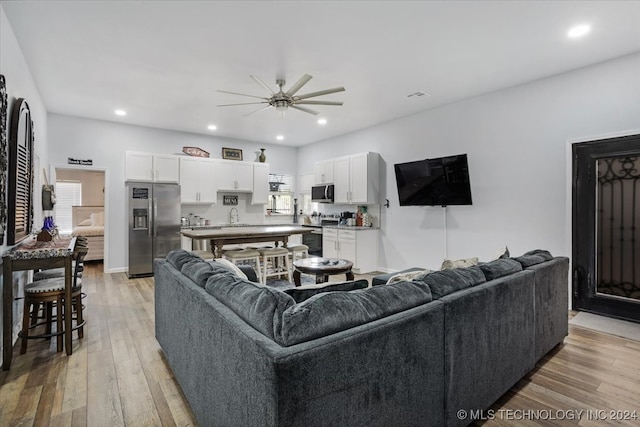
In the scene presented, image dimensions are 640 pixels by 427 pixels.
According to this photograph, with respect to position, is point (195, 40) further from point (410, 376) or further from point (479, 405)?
point (479, 405)

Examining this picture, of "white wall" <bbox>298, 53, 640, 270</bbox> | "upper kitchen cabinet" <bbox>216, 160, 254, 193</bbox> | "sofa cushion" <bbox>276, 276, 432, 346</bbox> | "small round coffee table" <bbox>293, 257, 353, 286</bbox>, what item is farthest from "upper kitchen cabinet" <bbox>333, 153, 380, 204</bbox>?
"sofa cushion" <bbox>276, 276, 432, 346</bbox>

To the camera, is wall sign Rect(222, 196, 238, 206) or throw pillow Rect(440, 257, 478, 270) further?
wall sign Rect(222, 196, 238, 206)

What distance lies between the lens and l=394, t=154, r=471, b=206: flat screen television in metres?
4.79

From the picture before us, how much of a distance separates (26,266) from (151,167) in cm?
390

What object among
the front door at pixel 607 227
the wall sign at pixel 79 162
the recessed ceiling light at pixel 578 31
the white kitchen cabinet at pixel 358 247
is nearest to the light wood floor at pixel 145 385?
the front door at pixel 607 227

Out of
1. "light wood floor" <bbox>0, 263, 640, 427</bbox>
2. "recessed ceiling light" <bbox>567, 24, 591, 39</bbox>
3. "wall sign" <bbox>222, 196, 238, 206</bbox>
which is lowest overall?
"light wood floor" <bbox>0, 263, 640, 427</bbox>

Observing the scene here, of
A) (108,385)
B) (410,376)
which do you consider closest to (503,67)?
(410,376)

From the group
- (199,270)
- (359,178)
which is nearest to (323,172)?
(359,178)

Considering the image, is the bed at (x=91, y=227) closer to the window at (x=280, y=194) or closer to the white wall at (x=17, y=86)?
the white wall at (x=17, y=86)

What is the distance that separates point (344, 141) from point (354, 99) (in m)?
2.25

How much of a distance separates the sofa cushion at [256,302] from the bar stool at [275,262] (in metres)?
3.23

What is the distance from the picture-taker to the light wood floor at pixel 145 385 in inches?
77.4

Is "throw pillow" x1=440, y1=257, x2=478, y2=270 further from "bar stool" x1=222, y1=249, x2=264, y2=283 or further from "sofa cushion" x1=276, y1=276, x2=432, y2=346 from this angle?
"bar stool" x1=222, y1=249, x2=264, y2=283

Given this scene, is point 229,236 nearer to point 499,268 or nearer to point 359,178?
point 359,178
